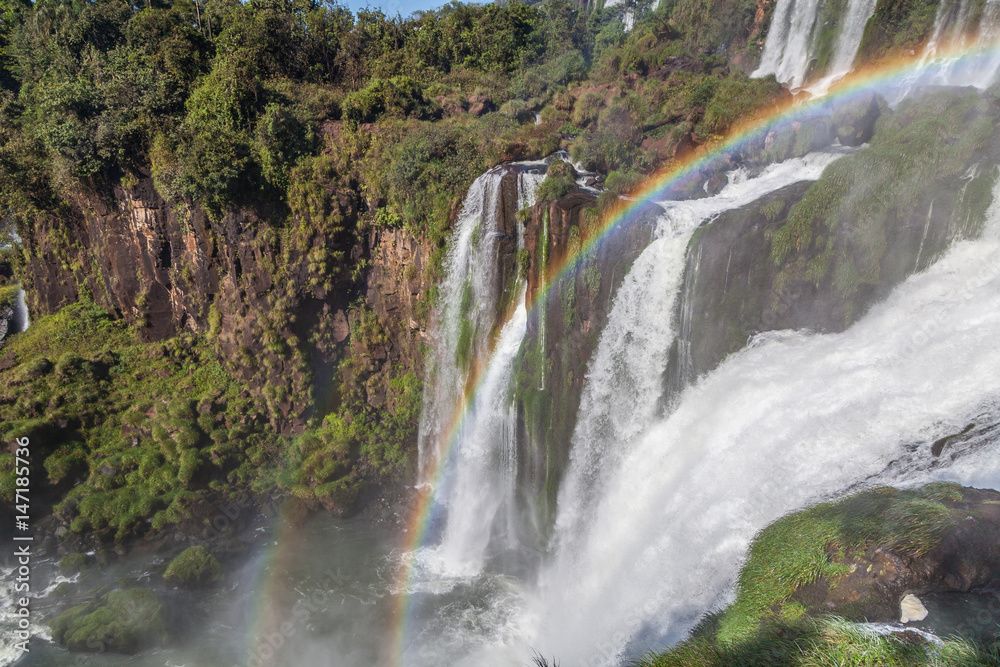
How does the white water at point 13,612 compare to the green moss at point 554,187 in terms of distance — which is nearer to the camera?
the white water at point 13,612

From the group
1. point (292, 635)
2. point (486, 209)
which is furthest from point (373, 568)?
point (486, 209)

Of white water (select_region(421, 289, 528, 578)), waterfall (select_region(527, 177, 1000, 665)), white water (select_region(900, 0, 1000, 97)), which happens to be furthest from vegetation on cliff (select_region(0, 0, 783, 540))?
waterfall (select_region(527, 177, 1000, 665))

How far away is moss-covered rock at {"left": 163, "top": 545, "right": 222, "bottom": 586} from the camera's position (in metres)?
13.9

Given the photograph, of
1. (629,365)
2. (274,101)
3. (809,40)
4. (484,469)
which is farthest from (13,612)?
(809,40)

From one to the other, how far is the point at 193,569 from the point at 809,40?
2734cm

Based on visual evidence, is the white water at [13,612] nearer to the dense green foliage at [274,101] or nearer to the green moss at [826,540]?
the dense green foliage at [274,101]

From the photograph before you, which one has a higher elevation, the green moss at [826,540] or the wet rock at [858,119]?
the wet rock at [858,119]

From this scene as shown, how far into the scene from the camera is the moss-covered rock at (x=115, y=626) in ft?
38.9

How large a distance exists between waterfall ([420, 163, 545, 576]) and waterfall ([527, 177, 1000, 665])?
13.0 ft

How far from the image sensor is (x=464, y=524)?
610 inches

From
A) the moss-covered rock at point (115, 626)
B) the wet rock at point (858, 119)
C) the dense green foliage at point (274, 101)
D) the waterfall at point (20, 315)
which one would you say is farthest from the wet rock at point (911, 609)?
the waterfall at point (20, 315)

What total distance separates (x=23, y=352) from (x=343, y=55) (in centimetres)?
Result: 1803

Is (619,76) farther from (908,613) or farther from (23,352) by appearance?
(23,352)

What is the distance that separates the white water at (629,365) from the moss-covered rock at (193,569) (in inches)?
370
